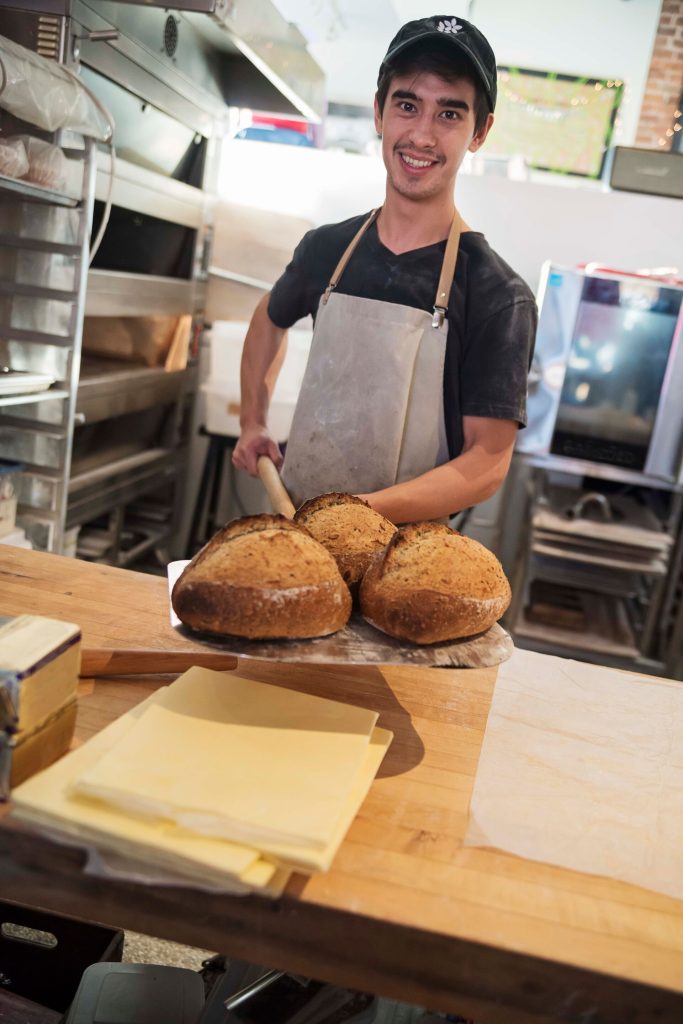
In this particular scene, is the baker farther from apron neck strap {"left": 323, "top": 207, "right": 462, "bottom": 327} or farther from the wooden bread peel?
the wooden bread peel

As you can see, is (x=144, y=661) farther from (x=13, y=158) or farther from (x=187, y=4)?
(x=187, y=4)

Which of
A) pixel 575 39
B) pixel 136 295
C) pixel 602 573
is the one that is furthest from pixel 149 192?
pixel 575 39

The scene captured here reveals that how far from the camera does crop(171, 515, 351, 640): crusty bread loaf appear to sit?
0.78 metres

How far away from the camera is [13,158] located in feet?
7.11

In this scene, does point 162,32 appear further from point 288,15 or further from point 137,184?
point 288,15

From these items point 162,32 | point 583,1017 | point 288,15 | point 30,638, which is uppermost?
point 288,15

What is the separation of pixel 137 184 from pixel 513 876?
2876 millimetres

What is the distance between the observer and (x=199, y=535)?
421 centimetres

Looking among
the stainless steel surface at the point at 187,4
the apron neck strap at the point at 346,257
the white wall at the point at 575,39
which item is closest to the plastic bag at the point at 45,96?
the stainless steel surface at the point at 187,4

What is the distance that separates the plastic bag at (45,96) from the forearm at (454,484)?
1.39 meters

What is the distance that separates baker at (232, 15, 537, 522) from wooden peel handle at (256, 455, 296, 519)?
216mm

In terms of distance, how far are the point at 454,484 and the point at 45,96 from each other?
1506 mm

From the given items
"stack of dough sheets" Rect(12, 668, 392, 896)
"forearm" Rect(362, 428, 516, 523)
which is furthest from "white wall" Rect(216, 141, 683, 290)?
"stack of dough sheets" Rect(12, 668, 392, 896)

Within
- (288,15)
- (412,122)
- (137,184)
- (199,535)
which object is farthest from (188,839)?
(288,15)
